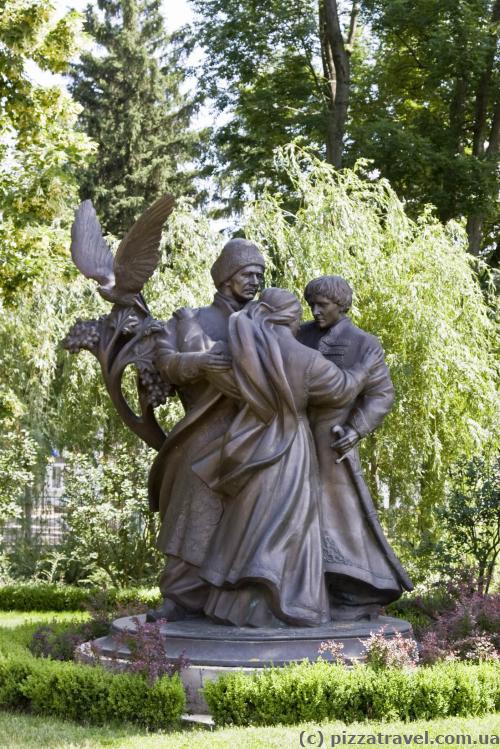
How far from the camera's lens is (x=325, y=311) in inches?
340

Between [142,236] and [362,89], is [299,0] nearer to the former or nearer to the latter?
[362,89]

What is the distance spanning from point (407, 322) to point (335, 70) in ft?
30.0

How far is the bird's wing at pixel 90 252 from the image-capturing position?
28.6 ft

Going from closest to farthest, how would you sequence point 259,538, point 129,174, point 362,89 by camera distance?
point 259,538, point 362,89, point 129,174

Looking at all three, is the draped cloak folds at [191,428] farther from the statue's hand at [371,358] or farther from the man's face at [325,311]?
the statue's hand at [371,358]

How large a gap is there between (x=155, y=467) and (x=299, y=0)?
1524 centimetres

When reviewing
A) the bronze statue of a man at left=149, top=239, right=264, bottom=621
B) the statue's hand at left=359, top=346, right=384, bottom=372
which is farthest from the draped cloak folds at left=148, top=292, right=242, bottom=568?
the statue's hand at left=359, top=346, right=384, bottom=372

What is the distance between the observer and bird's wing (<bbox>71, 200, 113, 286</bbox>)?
28.6ft

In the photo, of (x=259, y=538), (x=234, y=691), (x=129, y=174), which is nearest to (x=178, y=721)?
(x=234, y=691)

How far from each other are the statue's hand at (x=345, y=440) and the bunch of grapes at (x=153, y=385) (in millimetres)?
1283

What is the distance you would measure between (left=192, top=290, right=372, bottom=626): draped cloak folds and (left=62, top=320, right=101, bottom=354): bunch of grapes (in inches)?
48.1

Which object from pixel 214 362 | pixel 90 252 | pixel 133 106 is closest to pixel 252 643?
pixel 214 362

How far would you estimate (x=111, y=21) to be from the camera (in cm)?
3306

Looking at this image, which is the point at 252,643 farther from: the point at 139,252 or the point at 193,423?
the point at 139,252
